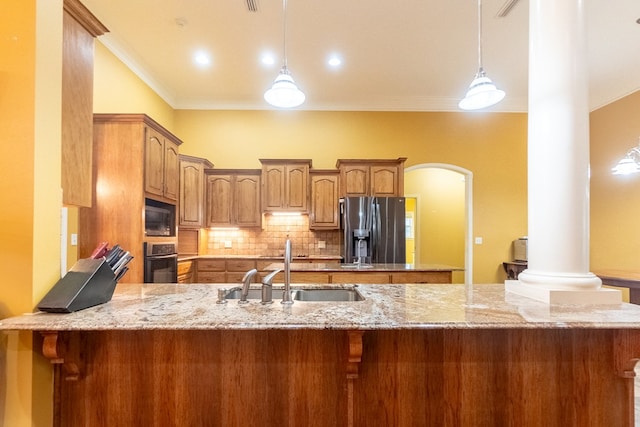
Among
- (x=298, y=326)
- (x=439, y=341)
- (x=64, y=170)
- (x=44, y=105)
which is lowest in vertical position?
(x=439, y=341)

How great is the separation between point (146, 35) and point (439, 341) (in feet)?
13.9

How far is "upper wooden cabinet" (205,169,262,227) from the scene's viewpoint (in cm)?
516

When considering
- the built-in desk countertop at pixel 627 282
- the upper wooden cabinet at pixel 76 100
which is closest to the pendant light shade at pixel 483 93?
the built-in desk countertop at pixel 627 282

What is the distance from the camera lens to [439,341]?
137 cm

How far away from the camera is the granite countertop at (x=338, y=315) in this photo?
3.82 ft

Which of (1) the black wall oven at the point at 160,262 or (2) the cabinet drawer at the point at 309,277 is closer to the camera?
(1) the black wall oven at the point at 160,262

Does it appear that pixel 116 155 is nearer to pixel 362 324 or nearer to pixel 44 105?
pixel 44 105

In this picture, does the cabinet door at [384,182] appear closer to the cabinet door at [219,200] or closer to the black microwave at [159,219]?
the cabinet door at [219,200]

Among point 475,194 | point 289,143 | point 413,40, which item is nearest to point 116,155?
point 289,143

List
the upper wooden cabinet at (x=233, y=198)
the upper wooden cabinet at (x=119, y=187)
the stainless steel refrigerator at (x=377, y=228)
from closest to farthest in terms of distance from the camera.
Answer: the upper wooden cabinet at (x=119, y=187), the stainless steel refrigerator at (x=377, y=228), the upper wooden cabinet at (x=233, y=198)

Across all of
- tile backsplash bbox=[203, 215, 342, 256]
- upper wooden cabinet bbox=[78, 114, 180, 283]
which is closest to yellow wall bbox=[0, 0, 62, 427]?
upper wooden cabinet bbox=[78, 114, 180, 283]

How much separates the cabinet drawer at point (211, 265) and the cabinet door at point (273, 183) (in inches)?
43.5

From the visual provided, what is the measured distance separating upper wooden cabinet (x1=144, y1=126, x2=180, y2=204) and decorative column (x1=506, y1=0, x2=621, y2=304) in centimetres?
323

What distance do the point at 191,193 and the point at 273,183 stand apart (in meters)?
1.26
